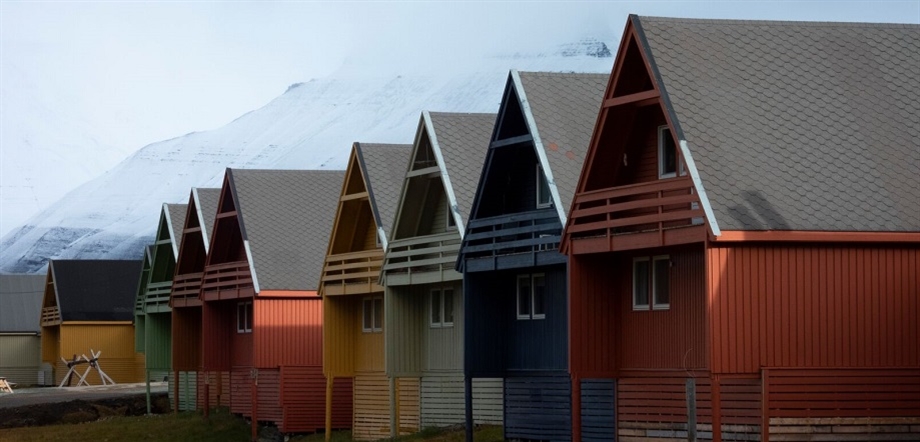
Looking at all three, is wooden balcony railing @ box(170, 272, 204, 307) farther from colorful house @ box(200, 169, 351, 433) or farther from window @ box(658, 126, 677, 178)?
window @ box(658, 126, 677, 178)

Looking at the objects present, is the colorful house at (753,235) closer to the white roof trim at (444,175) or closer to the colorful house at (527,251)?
the colorful house at (527,251)

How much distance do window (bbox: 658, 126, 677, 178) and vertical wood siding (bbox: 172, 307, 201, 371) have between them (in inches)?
1334

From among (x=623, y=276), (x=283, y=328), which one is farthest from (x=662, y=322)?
(x=283, y=328)

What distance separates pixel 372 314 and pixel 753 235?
2228cm

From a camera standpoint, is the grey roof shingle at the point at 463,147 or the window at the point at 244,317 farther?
the window at the point at 244,317

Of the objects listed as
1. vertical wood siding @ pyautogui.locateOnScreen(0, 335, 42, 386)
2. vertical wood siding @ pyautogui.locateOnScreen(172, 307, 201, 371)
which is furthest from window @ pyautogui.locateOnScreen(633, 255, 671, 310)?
vertical wood siding @ pyautogui.locateOnScreen(0, 335, 42, 386)

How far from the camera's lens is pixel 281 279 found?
5181 cm

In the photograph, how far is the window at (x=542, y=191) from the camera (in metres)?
A: 36.9

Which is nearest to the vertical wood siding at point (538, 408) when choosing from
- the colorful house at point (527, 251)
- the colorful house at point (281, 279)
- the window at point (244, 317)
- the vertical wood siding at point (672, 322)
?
the colorful house at point (527, 251)

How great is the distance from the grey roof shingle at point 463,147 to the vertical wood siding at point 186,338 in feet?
76.3

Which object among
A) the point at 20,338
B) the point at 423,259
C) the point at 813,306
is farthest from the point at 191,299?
the point at 20,338

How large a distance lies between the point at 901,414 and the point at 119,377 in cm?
6223

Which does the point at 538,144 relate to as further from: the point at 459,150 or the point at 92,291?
the point at 92,291

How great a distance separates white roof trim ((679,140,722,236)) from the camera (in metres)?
28.0
